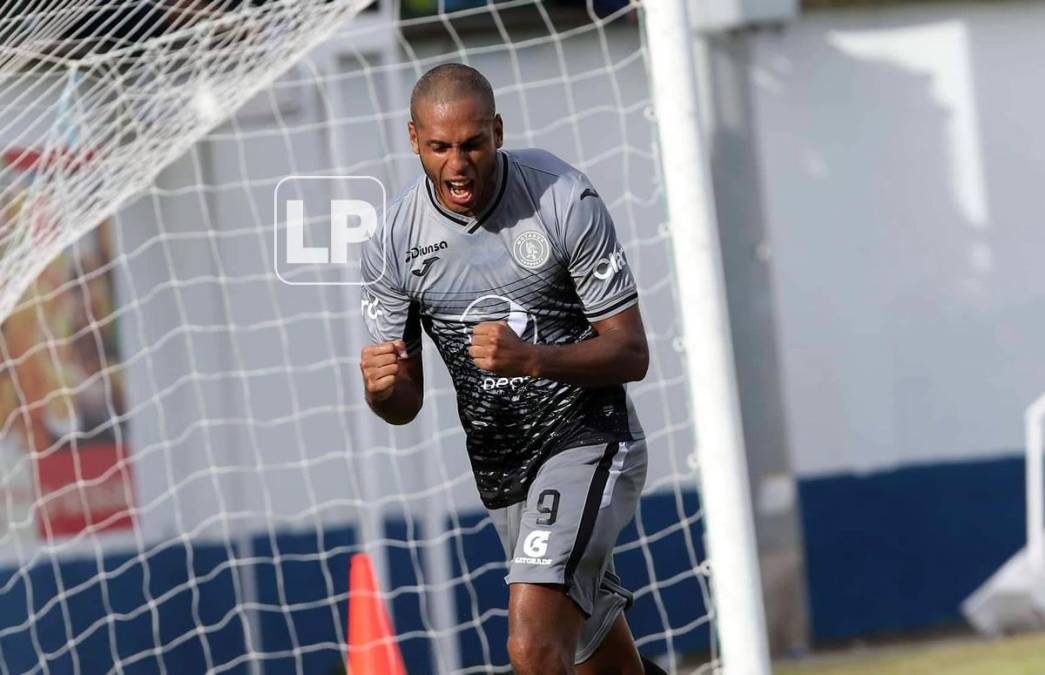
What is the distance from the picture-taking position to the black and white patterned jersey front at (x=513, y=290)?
152 inches

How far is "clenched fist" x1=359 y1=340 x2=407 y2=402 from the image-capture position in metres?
3.75

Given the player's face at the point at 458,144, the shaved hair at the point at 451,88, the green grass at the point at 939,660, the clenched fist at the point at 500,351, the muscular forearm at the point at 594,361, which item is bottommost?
the green grass at the point at 939,660

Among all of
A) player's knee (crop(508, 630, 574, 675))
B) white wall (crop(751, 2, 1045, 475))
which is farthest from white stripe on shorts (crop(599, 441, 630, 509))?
white wall (crop(751, 2, 1045, 475))

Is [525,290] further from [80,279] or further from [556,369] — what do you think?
[80,279]

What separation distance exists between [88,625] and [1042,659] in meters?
4.29

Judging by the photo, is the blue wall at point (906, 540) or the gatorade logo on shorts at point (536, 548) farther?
the blue wall at point (906, 540)

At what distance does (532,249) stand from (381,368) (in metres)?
0.47

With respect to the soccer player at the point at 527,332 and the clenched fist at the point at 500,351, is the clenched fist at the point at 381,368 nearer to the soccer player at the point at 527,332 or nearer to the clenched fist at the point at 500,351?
the soccer player at the point at 527,332

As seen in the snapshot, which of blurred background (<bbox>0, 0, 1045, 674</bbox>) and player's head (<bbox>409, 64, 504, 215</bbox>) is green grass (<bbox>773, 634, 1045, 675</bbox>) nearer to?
blurred background (<bbox>0, 0, 1045, 674</bbox>)

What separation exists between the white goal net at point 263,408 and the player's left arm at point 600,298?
10.3 ft

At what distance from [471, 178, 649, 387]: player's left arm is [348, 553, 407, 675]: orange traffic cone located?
1.94m

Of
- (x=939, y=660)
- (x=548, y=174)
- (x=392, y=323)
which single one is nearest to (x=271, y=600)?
(x=939, y=660)

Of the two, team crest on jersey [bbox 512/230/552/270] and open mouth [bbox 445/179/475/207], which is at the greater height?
open mouth [bbox 445/179/475/207]
